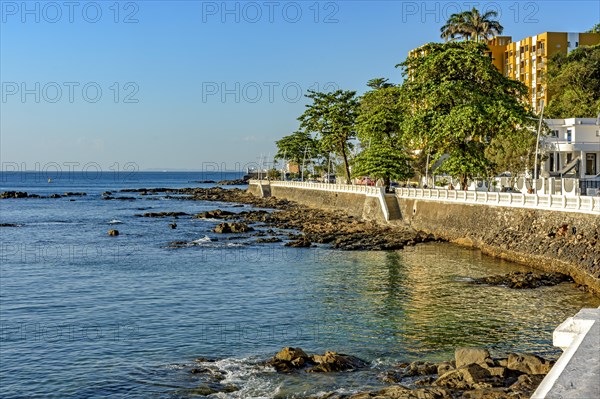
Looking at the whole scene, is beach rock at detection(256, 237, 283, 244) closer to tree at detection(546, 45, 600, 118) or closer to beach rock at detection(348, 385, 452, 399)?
beach rock at detection(348, 385, 452, 399)

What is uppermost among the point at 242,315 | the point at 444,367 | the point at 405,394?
the point at 405,394

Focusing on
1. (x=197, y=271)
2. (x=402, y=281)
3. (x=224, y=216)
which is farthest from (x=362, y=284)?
(x=224, y=216)

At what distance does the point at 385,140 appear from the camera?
2881 inches

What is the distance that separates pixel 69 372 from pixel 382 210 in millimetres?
45546

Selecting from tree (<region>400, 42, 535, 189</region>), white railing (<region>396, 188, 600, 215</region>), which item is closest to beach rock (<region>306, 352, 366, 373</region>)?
white railing (<region>396, 188, 600, 215</region>)

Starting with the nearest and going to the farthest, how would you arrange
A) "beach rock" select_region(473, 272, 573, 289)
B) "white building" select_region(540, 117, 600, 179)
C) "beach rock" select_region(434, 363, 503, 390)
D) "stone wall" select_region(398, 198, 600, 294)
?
"beach rock" select_region(434, 363, 503, 390) → "beach rock" select_region(473, 272, 573, 289) → "stone wall" select_region(398, 198, 600, 294) → "white building" select_region(540, 117, 600, 179)

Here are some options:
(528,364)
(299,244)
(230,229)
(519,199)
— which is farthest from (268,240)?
(528,364)

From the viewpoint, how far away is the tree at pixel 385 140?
68125mm

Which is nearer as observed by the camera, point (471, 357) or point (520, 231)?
point (471, 357)

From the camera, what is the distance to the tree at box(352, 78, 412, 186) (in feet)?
224

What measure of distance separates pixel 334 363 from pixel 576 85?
275 ft

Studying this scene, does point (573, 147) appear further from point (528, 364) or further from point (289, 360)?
point (289, 360)

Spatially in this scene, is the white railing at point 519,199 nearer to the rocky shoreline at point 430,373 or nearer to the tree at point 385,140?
the tree at point 385,140

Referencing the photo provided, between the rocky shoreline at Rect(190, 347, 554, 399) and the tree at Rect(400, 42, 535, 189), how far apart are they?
1374 inches
